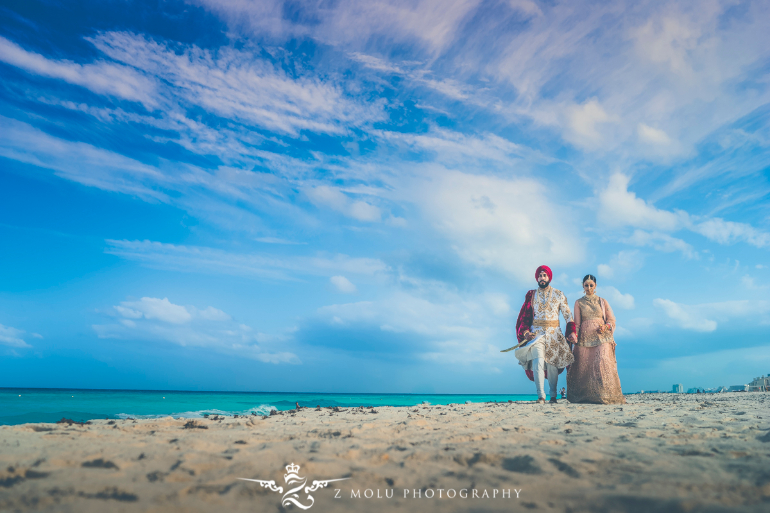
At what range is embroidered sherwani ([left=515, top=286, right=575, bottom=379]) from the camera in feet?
29.4

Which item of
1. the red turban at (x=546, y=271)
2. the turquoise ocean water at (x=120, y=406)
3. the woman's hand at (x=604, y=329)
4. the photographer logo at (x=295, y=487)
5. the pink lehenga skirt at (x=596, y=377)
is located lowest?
the turquoise ocean water at (x=120, y=406)

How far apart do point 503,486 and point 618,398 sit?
728 cm

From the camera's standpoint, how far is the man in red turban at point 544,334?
29.3 ft

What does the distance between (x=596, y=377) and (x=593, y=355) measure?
47 centimetres

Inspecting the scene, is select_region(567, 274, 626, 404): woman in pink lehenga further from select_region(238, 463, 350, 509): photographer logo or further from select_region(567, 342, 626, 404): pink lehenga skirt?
select_region(238, 463, 350, 509): photographer logo

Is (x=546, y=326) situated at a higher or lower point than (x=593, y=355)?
higher

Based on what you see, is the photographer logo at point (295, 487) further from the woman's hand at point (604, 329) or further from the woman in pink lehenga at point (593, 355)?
the woman's hand at point (604, 329)

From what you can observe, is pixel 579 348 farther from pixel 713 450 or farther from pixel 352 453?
pixel 352 453

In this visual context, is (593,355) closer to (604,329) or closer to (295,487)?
(604,329)

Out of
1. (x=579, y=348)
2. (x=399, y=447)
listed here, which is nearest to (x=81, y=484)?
(x=399, y=447)

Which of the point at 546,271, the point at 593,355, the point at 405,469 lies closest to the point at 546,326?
the point at 593,355

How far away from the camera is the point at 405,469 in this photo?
9.52 feet

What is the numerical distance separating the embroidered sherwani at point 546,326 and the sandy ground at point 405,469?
457cm

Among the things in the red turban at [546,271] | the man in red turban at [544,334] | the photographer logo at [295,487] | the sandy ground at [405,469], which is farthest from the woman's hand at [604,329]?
the photographer logo at [295,487]
